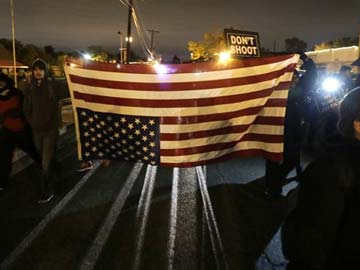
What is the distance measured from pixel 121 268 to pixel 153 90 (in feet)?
5.92

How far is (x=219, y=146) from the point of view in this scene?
5008 millimetres

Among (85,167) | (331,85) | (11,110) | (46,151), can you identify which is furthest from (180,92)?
(331,85)

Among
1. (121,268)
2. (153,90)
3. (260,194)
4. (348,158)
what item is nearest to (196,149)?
(153,90)

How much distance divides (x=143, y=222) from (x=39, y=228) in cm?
116

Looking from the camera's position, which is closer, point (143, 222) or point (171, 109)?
point (171, 109)

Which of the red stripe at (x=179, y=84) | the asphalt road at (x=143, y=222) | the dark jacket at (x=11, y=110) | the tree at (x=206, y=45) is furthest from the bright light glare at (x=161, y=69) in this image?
the tree at (x=206, y=45)

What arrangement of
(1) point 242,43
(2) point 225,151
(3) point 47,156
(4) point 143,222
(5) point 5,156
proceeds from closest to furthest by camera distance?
(2) point 225,151
(4) point 143,222
(3) point 47,156
(5) point 5,156
(1) point 242,43

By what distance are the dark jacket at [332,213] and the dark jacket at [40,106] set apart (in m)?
4.83

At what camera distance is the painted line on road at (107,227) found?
4312 millimetres

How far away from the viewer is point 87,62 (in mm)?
5016

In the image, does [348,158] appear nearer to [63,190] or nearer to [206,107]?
[206,107]

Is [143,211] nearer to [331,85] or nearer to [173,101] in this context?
[173,101]

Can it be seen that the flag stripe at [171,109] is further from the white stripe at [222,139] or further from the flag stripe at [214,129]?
the white stripe at [222,139]

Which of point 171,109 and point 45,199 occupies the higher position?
point 171,109
